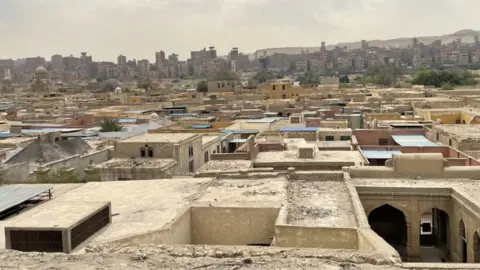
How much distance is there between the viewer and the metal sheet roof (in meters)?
25.4

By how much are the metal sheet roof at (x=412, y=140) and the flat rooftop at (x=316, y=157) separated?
157 inches

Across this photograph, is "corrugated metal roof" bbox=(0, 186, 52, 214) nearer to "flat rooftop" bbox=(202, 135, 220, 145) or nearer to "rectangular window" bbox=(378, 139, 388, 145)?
"flat rooftop" bbox=(202, 135, 220, 145)

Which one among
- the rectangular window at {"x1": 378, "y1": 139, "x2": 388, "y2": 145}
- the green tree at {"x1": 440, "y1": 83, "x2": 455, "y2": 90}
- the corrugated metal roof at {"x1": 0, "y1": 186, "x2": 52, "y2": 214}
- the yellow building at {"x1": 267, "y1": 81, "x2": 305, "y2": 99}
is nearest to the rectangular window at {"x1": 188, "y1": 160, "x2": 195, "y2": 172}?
the corrugated metal roof at {"x1": 0, "y1": 186, "x2": 52, "y2": 214}

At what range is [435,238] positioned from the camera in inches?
727

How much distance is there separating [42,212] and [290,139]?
55.4ft

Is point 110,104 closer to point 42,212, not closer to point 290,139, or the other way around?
point 290,139

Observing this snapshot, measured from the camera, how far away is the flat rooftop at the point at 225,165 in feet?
68.1

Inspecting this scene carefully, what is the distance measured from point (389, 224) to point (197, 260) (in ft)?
39.9

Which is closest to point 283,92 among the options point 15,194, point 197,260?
point 15,194

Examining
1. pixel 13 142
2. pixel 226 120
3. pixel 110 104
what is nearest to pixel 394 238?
pixel 13 142

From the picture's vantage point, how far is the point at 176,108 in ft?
187

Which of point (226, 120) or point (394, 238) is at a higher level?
point (226, 120)

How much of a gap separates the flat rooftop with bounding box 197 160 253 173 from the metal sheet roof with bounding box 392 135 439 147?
831 centimetres

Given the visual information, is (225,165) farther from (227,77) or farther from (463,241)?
(227,77)
